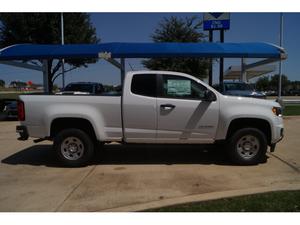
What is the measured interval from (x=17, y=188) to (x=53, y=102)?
200 cm

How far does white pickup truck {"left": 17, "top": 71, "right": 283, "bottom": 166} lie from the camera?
7.08 metres

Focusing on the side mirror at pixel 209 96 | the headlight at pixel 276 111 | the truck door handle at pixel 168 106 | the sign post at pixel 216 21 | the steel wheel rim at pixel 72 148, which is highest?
the sign post at pixel 216 21

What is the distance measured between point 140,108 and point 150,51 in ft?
19.6

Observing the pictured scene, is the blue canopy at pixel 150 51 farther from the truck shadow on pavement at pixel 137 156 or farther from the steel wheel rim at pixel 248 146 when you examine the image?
the steel wheel rim at pixel 248 146

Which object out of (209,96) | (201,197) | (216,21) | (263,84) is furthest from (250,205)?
(263,84)

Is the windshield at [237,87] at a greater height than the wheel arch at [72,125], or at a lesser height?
greater

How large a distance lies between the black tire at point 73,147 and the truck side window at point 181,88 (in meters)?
1.90

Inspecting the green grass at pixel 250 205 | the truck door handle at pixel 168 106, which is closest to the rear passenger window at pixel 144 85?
the truck door handle at pixel 168 106

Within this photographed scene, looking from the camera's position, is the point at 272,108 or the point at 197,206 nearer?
the point at 197,206

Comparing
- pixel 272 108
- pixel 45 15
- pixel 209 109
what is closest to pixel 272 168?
pixel 272 108

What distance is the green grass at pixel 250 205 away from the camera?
4531 mm

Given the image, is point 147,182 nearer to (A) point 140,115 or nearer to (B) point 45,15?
(A) point 140,115

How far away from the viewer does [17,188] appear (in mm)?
5797

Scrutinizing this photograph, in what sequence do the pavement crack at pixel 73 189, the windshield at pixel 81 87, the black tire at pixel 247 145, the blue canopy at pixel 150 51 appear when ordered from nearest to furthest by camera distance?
the pavement crack at pixel 73 189, the black tire at pixel 247 145, the blue canopy at pixel 150 51, the windshield at pixel 81 87
